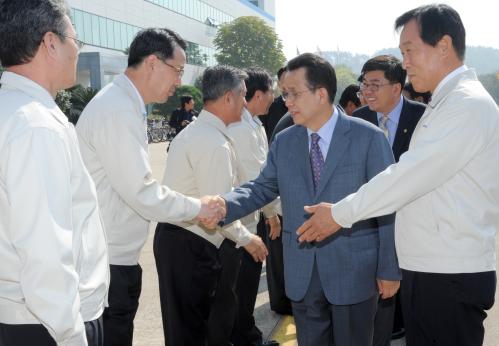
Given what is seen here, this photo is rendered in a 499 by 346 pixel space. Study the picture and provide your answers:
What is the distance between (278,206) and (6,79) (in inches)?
127

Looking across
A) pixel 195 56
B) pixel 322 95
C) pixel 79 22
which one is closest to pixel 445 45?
pixel 322 95

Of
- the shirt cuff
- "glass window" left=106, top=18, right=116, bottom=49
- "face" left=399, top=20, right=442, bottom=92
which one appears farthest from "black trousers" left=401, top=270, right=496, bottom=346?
"glass window" left=106, top=18, right=116, bottom=49

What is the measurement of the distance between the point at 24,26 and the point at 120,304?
167 centimetres

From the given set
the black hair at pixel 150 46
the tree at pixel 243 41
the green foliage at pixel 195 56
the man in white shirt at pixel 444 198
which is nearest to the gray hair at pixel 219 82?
the black hair at pixel 150 46

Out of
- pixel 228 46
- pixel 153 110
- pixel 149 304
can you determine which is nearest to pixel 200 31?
pixel 228 46

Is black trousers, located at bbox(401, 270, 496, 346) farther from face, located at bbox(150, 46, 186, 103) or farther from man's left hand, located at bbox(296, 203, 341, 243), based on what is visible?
face, located at bbox(150, 46, 186, 103)

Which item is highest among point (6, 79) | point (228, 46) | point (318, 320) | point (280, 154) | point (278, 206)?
point (228, 46)

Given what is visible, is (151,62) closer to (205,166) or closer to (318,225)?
(205,166)

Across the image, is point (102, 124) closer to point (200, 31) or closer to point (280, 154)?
point (280, 154)

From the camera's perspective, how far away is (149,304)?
5203 millimetres

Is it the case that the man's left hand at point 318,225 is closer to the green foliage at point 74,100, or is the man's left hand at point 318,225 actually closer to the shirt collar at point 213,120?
the shirt collar at point 213,120

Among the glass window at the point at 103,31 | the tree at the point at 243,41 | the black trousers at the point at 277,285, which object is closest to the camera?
the black trousers at the point at 277,285

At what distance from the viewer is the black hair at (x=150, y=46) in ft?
10.0

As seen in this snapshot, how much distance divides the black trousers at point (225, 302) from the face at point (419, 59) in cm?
190
